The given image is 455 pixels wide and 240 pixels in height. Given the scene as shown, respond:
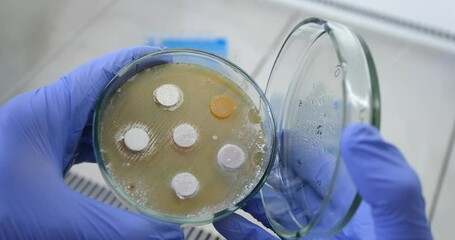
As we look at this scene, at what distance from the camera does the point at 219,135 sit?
29.2 inches

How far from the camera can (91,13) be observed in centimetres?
138

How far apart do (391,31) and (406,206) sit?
0.86 meters

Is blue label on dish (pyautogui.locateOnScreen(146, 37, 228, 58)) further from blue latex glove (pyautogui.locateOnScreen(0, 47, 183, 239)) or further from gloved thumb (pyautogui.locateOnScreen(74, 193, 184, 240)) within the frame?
gloved thumb (pyautogui.locateOnScreen(74, 193, 184, 240))

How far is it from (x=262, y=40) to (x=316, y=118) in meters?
0.70

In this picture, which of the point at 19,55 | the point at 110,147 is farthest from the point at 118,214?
the point at 19,55

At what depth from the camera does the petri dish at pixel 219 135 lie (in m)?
0.68

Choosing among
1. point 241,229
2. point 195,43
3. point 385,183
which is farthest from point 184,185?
point 195,43

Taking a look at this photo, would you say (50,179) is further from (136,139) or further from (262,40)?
(262,40)

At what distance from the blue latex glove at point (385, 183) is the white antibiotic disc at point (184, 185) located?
0.80ft

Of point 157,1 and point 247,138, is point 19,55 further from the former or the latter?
point 247,138

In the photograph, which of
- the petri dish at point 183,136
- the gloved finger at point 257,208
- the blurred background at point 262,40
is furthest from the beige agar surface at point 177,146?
the blurred background at point 262,40

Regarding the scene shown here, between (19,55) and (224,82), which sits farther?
(19,55)

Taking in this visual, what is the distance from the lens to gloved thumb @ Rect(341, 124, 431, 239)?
1.75ft

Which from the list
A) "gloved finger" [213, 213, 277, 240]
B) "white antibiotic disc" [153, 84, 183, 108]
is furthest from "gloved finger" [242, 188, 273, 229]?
"white antibiotic disc" [153, 84, 183, 108]
